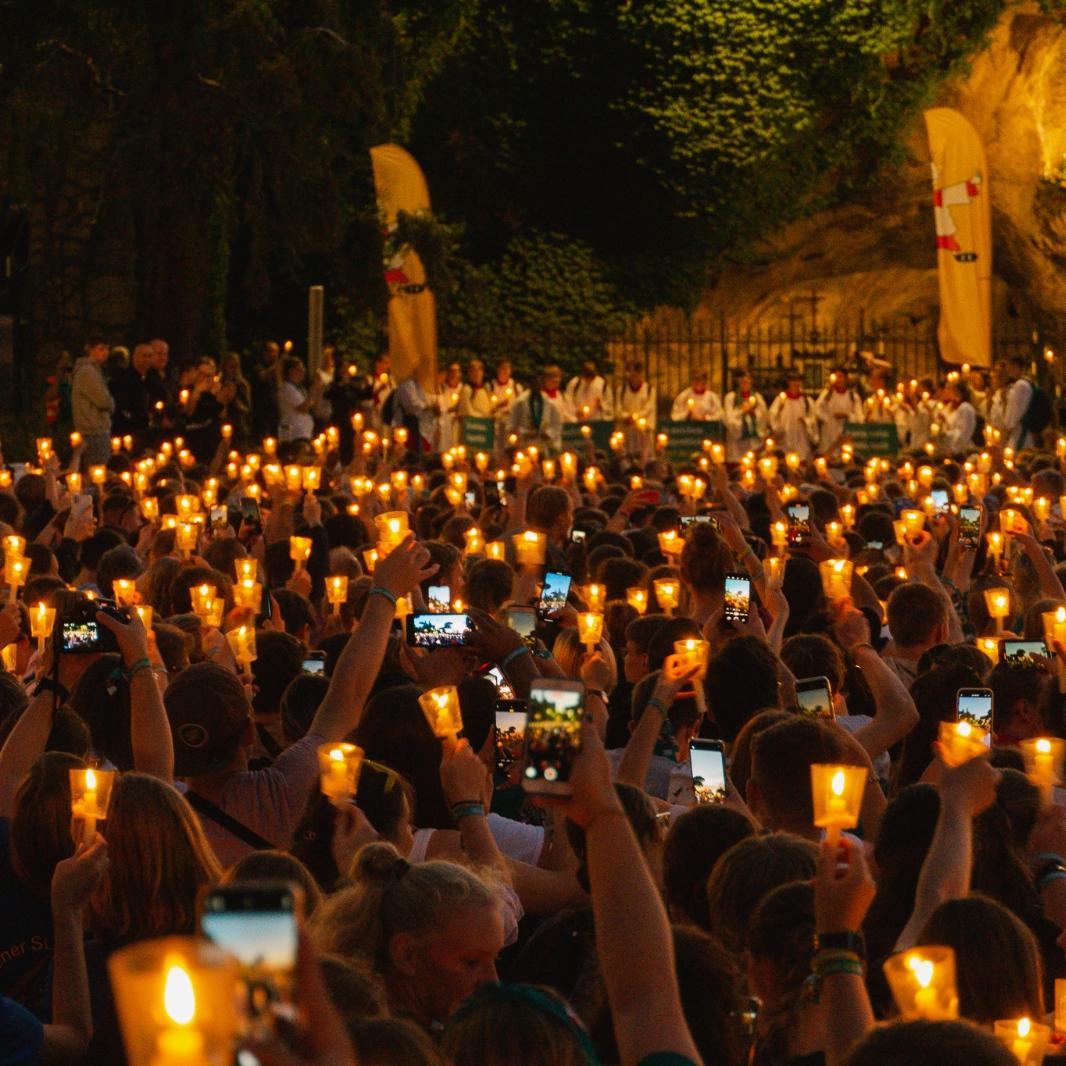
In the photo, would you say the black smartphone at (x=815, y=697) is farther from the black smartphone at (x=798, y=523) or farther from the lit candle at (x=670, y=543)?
the lit candle at (x=670, y=543)

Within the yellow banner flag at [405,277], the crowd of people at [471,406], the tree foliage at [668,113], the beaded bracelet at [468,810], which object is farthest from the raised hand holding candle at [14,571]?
the tree foliage at [668,113]

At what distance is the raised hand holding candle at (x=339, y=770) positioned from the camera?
15.2 feet

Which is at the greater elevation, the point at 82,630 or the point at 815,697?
the point at 82,630

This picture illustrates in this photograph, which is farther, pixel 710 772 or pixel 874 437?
pixel 874 437

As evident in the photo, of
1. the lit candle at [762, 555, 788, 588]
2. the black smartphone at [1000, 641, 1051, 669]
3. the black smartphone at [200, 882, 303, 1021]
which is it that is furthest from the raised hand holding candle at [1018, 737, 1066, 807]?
the black smartphone at [200, 882, 303, 1021]

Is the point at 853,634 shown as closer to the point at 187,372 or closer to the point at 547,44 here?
the point at 187,372

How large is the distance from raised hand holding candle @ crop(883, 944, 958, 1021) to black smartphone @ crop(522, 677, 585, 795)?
1.93ft

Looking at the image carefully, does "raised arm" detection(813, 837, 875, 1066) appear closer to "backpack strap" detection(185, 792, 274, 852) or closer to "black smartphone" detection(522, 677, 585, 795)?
"black smartphone" detection(522, 677, 585, 795)

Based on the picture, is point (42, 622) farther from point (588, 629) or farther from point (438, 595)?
point (588, 629)

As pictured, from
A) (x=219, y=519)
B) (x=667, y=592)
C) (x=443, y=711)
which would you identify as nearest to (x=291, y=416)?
(x=219, y=519)

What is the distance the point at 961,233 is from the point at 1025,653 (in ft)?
76.4

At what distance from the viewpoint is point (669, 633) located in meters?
7.02

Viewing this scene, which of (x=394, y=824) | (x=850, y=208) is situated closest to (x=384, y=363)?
(x=850, y=208)

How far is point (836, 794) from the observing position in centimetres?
389
